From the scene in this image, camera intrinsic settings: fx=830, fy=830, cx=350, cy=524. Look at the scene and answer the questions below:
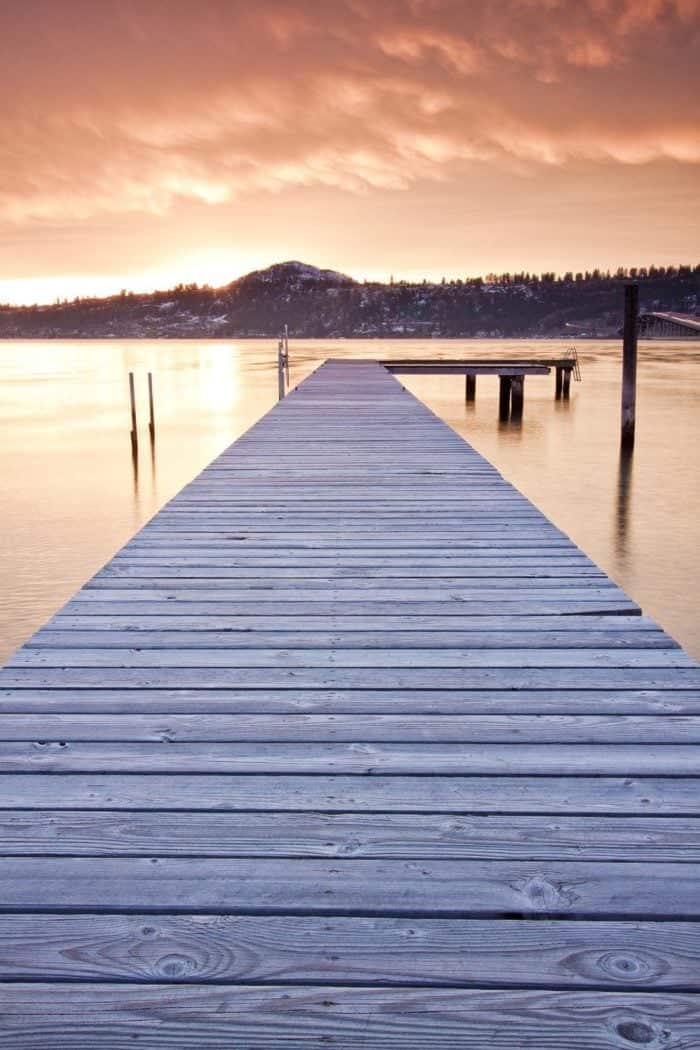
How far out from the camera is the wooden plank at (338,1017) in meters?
1.38

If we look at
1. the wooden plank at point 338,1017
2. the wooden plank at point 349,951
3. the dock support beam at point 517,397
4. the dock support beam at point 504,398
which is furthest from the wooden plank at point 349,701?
the dock support beam at point 504,398

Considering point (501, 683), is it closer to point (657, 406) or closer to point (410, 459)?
point (410, 459)

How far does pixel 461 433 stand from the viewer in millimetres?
21781

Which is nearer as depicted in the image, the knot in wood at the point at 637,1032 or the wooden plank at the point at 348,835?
the knot in wood at the point at 637,1032

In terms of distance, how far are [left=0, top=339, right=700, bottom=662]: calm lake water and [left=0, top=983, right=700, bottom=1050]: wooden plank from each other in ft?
18.7

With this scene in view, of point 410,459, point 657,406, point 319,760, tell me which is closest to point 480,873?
point 319,760

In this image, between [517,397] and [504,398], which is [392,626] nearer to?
[517,397]

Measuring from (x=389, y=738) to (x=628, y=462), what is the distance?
14965 mm

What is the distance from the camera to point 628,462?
16.2 metres

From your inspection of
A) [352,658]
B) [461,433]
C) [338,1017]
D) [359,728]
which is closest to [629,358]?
[461,433]

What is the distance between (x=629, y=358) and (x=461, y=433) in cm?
672

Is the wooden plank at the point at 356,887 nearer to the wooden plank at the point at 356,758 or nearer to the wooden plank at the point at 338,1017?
the wooden plank at the point at 338,1017

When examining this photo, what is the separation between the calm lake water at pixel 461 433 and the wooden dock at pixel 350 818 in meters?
4.19

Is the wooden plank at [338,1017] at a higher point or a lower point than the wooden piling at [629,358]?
lower
